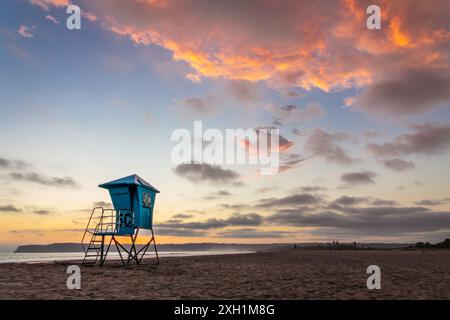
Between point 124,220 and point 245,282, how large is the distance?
39.2 ft

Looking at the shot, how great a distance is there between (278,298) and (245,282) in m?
4.59

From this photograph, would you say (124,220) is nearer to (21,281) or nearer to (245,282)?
(21,281)

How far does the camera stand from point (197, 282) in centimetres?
1661
